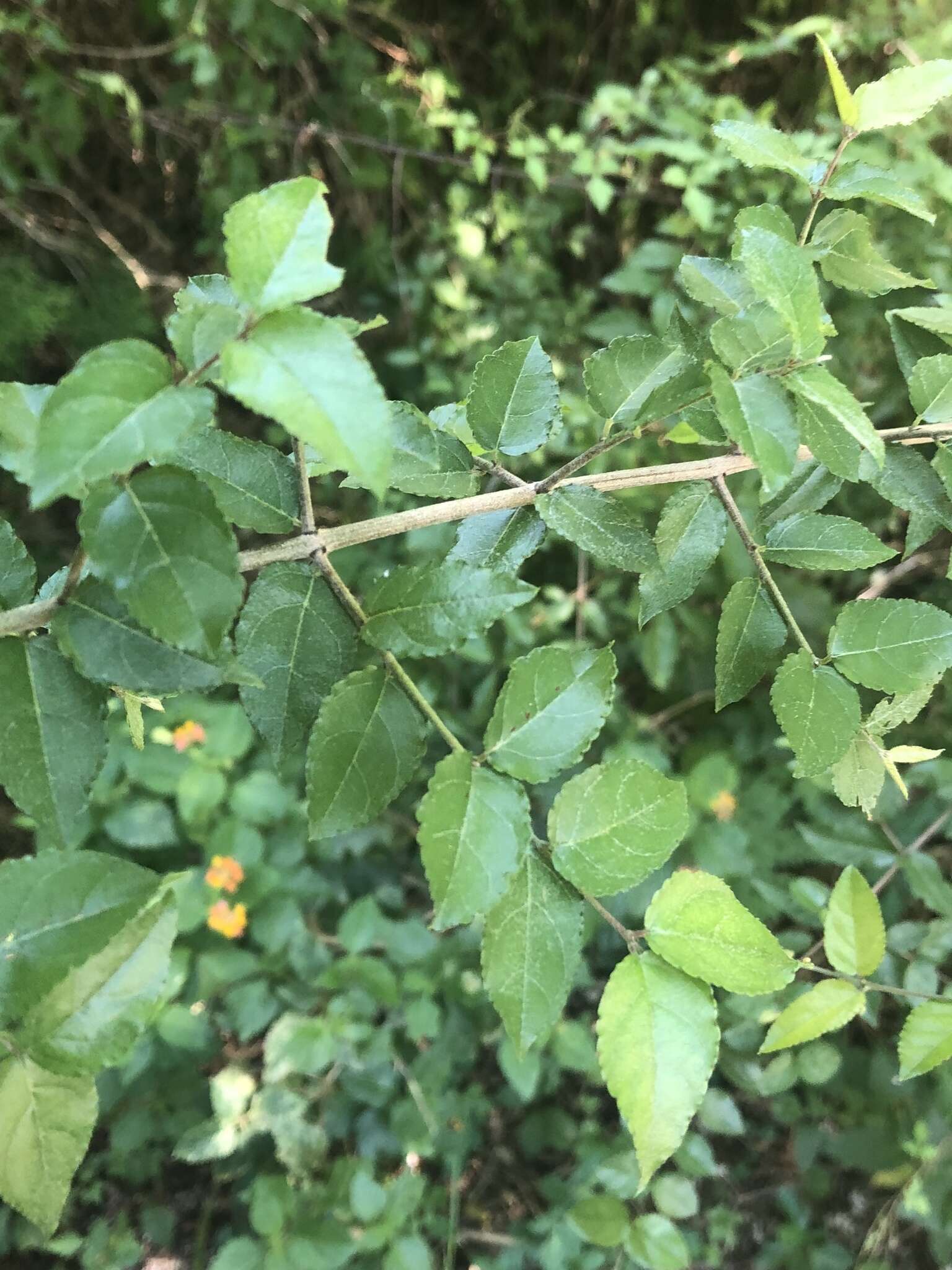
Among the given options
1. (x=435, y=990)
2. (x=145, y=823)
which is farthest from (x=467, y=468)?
(x=435, y=990)

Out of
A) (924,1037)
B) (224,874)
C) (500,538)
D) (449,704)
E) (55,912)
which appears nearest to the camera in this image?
(55,912)

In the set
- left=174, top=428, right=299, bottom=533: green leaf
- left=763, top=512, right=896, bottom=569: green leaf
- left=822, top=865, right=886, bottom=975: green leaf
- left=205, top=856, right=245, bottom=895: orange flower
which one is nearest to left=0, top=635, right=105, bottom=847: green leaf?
left=174, top=428, right=299, bottom=533: green leaf

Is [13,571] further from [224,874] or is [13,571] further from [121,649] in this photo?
[224,874]

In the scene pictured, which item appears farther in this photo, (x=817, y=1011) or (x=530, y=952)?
(x=817, y=1011)

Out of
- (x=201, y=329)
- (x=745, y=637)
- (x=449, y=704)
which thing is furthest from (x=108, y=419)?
(x=449, y=704)

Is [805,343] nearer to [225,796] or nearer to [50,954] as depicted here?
[50,954]

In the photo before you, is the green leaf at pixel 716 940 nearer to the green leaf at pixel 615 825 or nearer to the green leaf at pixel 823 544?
the green leaf at pixel 615 825

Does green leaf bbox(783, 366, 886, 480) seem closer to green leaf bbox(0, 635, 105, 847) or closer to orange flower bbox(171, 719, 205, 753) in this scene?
green leaf bbox(0, 635, 105, 847)
